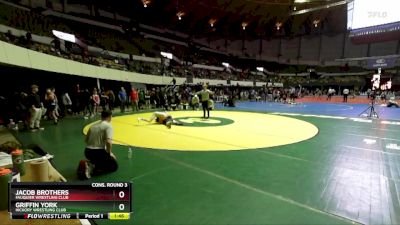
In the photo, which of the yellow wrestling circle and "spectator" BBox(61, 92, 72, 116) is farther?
"spectator" BBox(61, 92, 72, 116)

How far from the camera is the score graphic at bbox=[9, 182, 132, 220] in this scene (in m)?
2.23

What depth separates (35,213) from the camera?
88.1 inches

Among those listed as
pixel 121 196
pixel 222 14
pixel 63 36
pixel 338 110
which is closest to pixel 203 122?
pixel 121 196

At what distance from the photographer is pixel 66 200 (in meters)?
2.24

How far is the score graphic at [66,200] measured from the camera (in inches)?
87.8

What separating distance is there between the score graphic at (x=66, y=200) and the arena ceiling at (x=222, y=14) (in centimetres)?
2874

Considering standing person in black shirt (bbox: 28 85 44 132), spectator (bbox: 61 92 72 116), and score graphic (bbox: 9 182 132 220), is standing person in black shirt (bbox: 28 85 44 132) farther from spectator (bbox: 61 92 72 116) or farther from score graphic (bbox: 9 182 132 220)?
score graphic (bbox: 9 182 132 220)

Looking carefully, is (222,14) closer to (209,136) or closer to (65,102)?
(65,102)

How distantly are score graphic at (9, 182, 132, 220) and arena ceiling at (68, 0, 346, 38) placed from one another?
28.7m

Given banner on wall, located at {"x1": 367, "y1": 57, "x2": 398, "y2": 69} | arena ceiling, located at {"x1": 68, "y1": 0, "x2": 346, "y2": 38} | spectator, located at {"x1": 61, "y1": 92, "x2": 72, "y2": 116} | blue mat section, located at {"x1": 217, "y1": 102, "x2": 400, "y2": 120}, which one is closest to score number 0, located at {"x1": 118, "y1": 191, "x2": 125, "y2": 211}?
spectator, located at {"x1": 61, "y1": 92, "x2": 72, "y2": 116}

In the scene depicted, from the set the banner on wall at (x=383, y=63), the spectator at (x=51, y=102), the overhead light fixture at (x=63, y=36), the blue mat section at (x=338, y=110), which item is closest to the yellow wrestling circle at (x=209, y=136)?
the spectator at (x=51, y=102)

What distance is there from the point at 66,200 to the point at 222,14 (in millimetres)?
39743

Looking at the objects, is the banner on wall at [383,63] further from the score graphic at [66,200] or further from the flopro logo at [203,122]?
the score graphic at [66,200]

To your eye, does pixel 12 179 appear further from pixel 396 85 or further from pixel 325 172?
pixel 396 85
